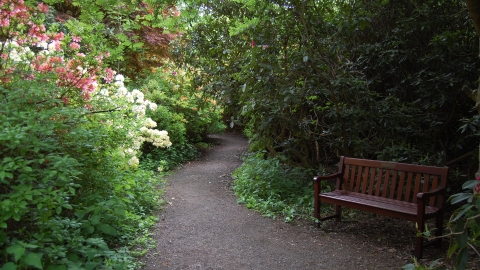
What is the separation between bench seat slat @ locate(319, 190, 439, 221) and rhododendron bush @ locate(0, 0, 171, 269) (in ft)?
8.03

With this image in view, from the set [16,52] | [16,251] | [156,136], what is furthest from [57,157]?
[156,136]

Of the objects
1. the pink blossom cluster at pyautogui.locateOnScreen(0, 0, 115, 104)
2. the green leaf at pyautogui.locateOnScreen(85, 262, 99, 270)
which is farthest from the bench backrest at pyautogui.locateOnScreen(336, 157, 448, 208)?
the pink blossom cluster at pyautogui.locateOnScreen(0, 0, 115, 104)

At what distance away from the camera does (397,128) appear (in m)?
5.11

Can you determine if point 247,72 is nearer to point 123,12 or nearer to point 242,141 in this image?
point 123,12

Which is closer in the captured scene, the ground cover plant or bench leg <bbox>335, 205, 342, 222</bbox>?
bench leg <bbox>335, 205, 342, 222</bbox>

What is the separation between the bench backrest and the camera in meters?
4.10

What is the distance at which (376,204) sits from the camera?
4.23 metres

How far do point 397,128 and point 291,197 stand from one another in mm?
1945

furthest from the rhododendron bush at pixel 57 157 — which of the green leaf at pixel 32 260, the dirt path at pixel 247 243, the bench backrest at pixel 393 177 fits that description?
the bench backrest at pixel 393 177

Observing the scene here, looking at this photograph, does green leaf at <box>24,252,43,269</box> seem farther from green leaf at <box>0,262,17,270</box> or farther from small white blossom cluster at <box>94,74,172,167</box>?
small white blossom cluster at <box>94,74,172,167</box>

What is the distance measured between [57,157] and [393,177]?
369 cm

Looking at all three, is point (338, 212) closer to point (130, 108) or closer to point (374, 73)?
point (374, 73)

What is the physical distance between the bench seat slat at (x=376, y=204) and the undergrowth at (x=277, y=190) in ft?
1.93

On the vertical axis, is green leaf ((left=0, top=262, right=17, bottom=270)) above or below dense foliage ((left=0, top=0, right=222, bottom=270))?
below
